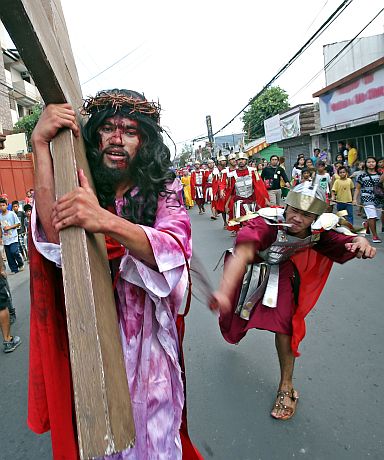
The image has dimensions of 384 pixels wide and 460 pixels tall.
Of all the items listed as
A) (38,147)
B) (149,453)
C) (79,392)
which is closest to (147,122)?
(38,147)

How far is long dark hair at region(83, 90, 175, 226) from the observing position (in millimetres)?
1527

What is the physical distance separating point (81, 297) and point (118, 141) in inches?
31.0

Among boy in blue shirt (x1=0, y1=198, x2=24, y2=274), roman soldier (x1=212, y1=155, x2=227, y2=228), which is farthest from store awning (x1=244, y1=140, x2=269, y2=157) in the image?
boy in blue shirt (x1=0, y1=198, x2=24, y2=274)

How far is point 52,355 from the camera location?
1.39 metres

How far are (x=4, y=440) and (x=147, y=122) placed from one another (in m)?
2.43

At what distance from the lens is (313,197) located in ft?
8.45

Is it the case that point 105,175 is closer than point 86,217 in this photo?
No

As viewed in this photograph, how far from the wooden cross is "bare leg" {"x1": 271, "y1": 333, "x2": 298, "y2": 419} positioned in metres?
1.90

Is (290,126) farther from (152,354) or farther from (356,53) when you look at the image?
(152,354)

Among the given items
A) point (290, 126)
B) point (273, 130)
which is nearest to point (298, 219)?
point (290, 126)

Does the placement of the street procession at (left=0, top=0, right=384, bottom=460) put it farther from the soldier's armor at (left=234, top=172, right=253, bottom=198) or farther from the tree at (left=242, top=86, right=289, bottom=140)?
the tree at (left=242, top=86, right=289, bottom=140)

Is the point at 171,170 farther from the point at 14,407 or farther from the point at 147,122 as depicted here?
the point at 14,407

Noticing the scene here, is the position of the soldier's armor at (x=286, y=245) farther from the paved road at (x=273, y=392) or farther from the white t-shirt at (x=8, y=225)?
the white t-shirt at (x=8, y=225)

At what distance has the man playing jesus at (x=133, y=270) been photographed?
4.35ft
